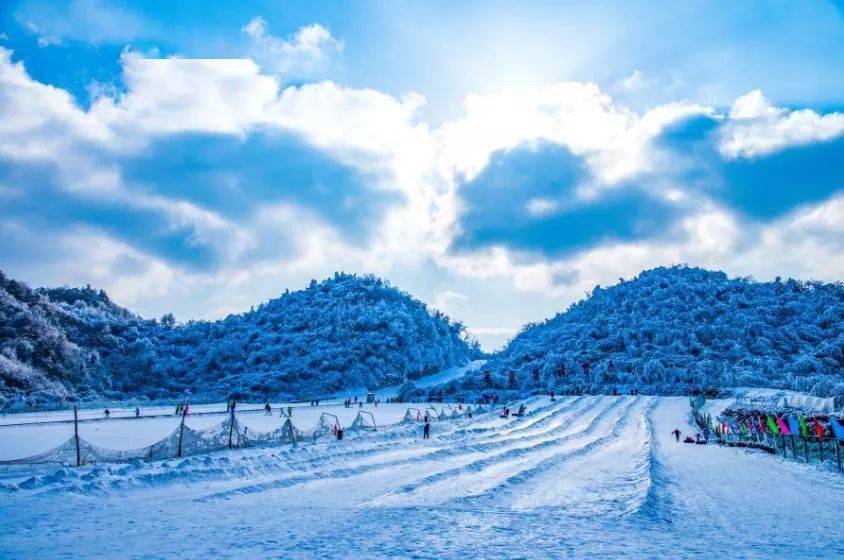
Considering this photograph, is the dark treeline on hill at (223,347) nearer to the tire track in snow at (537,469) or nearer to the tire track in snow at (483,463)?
the tire track in snow at (483,463)

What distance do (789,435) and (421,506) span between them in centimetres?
1865

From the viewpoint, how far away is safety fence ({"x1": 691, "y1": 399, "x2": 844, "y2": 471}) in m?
21.0

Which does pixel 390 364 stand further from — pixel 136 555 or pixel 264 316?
pixel 136 555

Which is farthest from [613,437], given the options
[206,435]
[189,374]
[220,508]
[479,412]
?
[189,374]

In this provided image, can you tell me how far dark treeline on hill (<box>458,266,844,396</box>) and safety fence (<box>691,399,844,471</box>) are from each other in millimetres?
29279

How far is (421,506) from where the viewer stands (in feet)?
47.5

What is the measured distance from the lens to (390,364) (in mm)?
109500

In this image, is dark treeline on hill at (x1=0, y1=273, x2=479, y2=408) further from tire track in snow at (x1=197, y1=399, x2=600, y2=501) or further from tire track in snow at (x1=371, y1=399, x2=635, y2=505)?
tire track in snow at (x1=197, y1=399, x2=600, y2=501)

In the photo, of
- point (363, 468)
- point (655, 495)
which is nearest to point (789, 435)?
point (655, 495)

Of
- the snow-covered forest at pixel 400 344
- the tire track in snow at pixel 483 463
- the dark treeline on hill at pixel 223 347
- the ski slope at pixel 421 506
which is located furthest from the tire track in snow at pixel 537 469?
the dark treeline on hill at pixel 223 347

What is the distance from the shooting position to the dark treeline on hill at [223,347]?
86125 mm

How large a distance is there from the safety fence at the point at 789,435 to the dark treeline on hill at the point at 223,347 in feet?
208

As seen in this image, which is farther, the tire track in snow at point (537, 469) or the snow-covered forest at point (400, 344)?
the snow-covered forest at point (400, 344)

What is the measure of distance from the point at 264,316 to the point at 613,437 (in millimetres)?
116103
